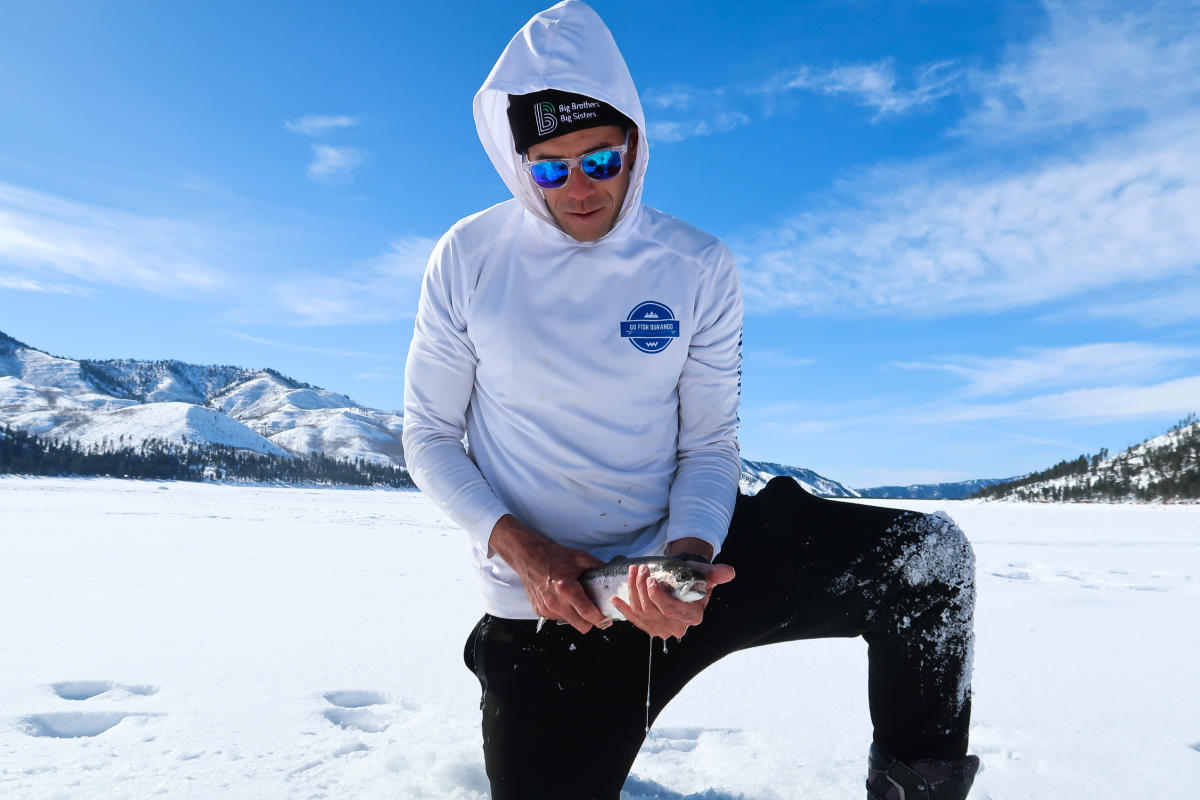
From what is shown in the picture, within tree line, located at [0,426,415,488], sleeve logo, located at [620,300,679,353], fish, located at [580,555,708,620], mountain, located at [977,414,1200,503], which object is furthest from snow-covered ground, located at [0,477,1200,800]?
mountain, located at [977,414,1200,503]

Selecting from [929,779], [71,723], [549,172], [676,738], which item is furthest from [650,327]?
[71,723]

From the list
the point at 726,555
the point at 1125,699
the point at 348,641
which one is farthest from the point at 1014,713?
the point at 348,641

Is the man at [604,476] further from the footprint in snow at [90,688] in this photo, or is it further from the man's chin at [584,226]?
the footprint in snow at [90,688]

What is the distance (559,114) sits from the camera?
238 cm

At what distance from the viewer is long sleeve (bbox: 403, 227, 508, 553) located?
7.80 ft

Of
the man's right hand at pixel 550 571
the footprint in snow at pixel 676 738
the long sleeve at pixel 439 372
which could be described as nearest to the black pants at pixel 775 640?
the man's right hand at pixel 550 571

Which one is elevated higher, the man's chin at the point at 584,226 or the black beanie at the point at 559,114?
the black beanie at the point at 559,114

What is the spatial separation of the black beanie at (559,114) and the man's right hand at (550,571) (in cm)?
132

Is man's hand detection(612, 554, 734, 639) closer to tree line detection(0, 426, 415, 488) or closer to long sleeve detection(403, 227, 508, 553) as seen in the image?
long sleeve detection(403, 227, 508, 553)

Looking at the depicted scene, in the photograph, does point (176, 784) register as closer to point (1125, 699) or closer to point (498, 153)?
point (498, 153)

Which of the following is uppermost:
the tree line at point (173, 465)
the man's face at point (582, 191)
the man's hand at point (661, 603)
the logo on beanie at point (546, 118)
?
the logo on beanie at point (546, 118)

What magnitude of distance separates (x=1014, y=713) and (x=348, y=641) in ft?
13.0

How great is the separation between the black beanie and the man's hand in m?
1.53

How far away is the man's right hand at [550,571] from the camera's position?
6.22 ft
